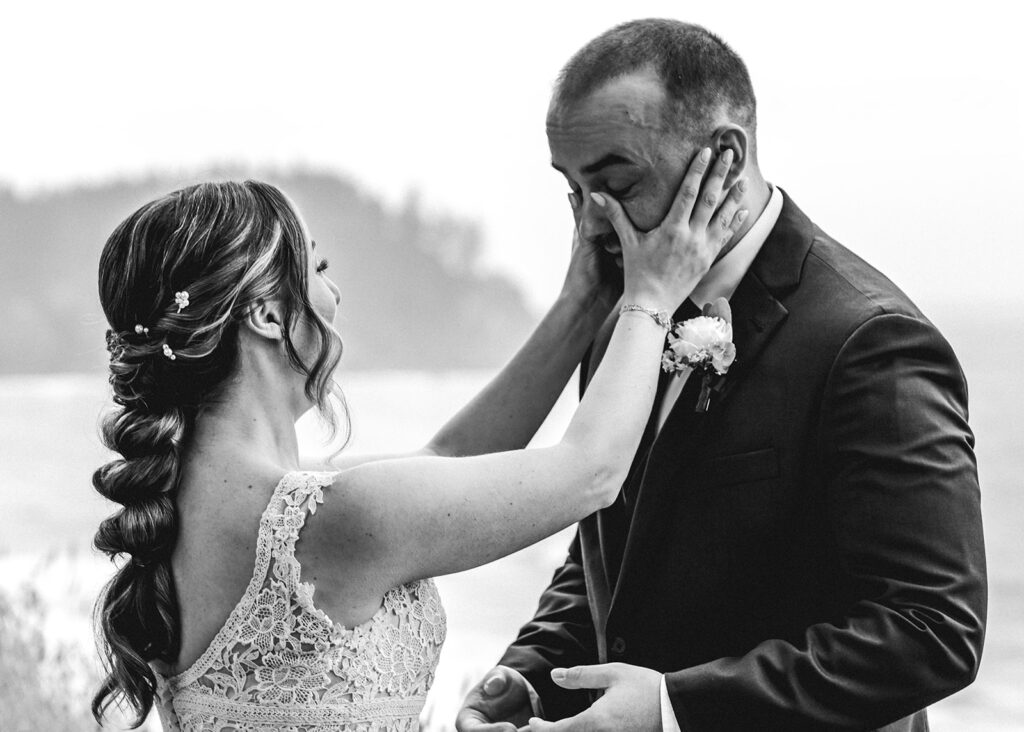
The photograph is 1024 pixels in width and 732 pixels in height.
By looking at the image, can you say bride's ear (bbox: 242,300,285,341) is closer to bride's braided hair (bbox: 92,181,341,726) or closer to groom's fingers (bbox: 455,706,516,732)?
bride's braided hair (bbox: 92,181,341,726)

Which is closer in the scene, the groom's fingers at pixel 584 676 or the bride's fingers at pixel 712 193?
the groom's fingers at pixel 584 676

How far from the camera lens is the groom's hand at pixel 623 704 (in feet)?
6.18

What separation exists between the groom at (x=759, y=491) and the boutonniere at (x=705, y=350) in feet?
0.09

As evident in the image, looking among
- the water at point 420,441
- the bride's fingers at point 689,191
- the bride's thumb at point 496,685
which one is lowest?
the water at point 420,441

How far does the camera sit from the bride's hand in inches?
81.2

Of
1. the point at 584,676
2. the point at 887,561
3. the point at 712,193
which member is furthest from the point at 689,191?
the point at 584,676

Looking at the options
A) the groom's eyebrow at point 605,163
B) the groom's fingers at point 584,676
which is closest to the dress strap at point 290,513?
the groom's fingers at point 584,676

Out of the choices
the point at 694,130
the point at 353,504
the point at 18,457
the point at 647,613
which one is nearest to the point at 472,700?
the point at 647,613

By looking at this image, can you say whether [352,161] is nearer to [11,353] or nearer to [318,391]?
[11,353]

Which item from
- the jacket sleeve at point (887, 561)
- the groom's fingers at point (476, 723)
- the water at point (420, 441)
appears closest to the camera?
the jacket sleeve at point (887, 561)

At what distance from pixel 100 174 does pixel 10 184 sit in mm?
1244

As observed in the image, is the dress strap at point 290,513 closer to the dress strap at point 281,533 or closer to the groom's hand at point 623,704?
the dress strap at point 281,533

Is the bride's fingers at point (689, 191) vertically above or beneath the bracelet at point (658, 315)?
above

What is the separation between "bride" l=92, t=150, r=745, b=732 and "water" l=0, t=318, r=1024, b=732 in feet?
15.4
